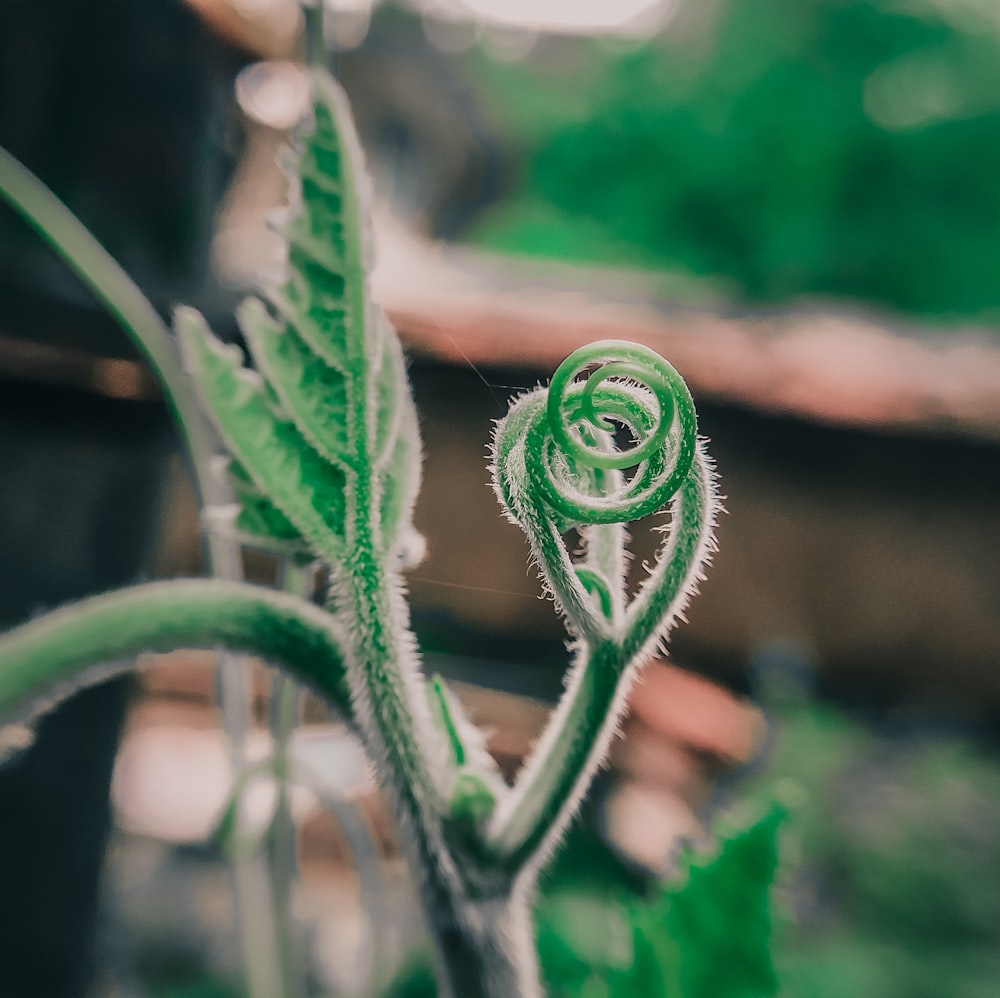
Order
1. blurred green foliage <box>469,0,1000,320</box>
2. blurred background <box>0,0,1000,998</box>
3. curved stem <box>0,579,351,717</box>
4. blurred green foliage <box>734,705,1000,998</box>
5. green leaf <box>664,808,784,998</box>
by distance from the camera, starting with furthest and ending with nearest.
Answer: blurred green foliage <box>469,0,1000,320</box> → blurred green foliage <box>734,705,1000,998</box> → blurred background <box>0,0,1000,998</box> → green leaf <box>664,808,784,998</box> → curved stem <box>0,579,351,717</box>

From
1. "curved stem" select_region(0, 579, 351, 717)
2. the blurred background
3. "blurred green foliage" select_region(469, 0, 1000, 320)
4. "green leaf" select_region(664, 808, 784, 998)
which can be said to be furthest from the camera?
"blurred green foliage" select_region(469, 0, 1000, 320)

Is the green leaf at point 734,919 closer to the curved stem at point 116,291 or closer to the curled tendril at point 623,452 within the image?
the curled tendril at point 623,452

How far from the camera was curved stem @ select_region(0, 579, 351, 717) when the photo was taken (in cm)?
21

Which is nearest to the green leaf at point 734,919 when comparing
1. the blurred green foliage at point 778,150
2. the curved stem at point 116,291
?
the curved stem at point 116,291

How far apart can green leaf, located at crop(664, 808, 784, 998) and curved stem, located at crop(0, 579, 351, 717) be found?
6.6 inches

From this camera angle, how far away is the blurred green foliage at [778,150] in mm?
885

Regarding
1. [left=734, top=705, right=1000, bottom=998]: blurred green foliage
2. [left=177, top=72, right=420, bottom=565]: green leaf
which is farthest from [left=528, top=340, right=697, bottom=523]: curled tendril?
[left=734, top=705, right=1000, bottom=998]: blurred green foliage

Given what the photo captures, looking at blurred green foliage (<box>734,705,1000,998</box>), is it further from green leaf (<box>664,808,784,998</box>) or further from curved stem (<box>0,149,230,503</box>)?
curved stem (<box>0,149,230,503</box>)

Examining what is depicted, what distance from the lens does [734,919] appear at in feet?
1.03

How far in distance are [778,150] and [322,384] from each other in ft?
3.00

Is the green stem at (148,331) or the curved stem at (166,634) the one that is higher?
the green stem at (148,331)

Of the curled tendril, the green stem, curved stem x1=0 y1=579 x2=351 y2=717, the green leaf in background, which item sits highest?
the green stem

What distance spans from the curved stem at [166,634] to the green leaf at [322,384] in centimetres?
3

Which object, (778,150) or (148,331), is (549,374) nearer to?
(148,331)
